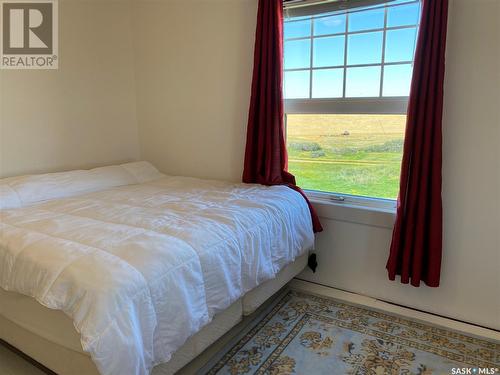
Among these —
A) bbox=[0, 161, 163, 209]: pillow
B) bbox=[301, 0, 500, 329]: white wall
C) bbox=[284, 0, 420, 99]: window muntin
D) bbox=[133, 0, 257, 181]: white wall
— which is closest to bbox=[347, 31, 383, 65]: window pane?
bbox=[284, 0, 420, 99]: window muntin

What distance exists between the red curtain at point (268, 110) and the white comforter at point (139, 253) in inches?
6.8

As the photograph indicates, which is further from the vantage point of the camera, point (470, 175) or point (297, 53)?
point (297, 53)

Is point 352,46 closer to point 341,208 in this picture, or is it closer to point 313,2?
point 313,2

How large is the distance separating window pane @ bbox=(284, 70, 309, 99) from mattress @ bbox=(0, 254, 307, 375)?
1.46 meters

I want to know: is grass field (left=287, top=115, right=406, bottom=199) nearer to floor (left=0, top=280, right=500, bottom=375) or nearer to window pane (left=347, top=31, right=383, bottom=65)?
window pane (left=347, top=31, right=383, bottom=65)

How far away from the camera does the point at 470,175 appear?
199 centimetres

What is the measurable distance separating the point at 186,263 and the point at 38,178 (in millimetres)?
1531

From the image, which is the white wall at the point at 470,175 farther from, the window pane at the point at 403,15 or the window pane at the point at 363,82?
the window pane at the point at 363,82

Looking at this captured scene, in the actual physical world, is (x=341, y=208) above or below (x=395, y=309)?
above

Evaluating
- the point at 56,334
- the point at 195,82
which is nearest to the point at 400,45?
the point at 195,82

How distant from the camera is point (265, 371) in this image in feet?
5.62

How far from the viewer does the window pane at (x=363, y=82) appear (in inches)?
88.3

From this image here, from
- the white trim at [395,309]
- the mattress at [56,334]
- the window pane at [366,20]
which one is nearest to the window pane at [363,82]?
the window pane at [366,20]

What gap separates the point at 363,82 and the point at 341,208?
833 millimetres
